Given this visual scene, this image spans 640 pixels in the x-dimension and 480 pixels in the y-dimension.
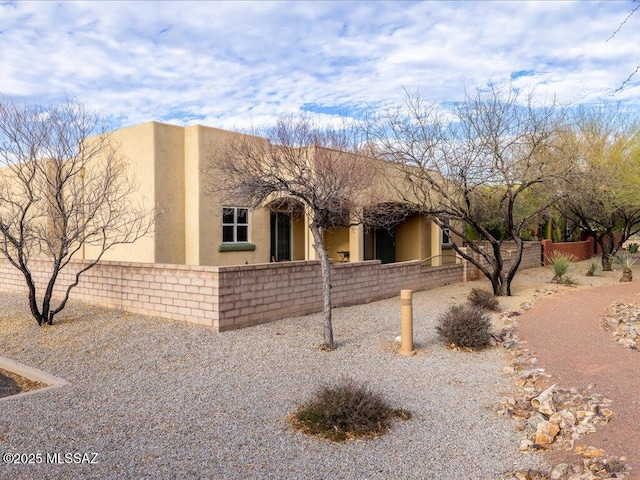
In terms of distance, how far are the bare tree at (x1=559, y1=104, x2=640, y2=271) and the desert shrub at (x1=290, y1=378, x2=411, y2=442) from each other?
1143cm

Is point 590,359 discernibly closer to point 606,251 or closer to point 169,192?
point 169,192

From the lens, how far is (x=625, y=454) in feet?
14.3

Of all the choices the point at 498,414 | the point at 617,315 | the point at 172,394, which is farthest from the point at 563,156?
the point at 172,394

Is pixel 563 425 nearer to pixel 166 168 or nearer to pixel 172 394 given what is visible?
pixel 172 394

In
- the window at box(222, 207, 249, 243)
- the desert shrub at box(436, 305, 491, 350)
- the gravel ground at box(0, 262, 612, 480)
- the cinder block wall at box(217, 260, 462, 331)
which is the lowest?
the gravel ground at box(0, 262, 612, 480)

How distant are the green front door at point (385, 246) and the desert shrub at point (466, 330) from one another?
12.2 meters

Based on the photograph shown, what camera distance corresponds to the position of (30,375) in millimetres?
7145

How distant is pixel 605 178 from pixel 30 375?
50.1 ft

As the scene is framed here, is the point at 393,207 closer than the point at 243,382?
No

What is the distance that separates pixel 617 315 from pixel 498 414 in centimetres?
794

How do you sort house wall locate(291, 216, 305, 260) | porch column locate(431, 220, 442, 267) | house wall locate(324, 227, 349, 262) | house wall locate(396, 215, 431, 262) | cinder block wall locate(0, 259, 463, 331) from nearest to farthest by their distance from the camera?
1. cinder block wall locate(0, 259, 463, 331)
2. house wall locate(291, 216, 305, 260)
3. house wall locate(324, 227, 349, 262)
4. porch column locate(431, 220, 442, 267)
5. house wall locate(396, 215, 431, 262)

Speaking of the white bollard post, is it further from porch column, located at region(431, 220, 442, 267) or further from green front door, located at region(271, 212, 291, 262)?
porch column, located at region(431, 220, 442, 267)

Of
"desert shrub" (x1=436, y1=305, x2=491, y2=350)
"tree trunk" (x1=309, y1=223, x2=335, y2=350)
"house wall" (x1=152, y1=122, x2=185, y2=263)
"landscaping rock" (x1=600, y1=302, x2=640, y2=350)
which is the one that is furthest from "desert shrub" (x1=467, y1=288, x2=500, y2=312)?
"house wall" (x1=152, y1=122, x2=185, y2=263)

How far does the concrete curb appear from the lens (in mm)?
6196
